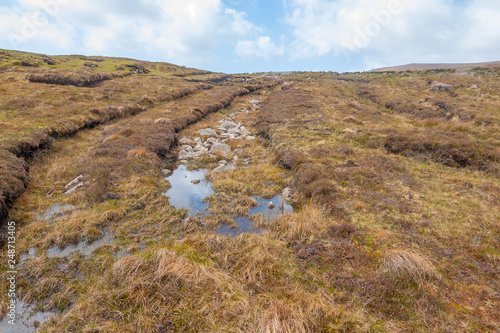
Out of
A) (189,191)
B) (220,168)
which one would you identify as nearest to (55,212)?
(189,191)

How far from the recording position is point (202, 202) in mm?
12234

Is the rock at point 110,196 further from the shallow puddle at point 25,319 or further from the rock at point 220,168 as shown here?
the rock at point 220,168

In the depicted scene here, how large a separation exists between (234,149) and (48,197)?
45.9 feet

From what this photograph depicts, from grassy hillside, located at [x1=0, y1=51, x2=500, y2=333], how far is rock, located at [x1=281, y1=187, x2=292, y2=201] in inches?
4.8

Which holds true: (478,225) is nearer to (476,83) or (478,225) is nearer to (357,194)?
(357,194)

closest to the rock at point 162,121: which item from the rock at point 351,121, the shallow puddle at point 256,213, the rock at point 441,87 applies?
the shallow puddle at point 256,213

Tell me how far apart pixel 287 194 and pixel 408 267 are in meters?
7.07

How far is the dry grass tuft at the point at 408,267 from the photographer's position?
6.25 m

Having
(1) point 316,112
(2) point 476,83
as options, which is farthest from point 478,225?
(2) point 476,83

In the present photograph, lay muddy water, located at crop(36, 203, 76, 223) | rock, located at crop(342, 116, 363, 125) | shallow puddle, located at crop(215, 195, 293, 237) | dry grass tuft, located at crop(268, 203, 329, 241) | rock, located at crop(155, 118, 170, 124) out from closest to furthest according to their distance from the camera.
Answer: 1. dry grass tuft, located at crop(268, 203, 329, 241)
2. muddy water, located at crop(36, 203, 76, 223)
3. shallow puddle, located at crop(215, 195, 293, 237)
4. rock, located at crop(155, 118, 170, 124)
5. rock, located at crop(342, 116, 363, 125)

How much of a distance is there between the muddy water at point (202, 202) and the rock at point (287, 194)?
0.26 meters

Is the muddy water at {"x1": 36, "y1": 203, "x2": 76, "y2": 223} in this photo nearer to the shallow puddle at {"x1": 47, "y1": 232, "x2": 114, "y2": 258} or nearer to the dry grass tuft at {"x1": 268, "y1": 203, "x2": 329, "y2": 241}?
the shallow puddle at {"x1": 47, "y1": 232, "x2": 114, "y2": 258}

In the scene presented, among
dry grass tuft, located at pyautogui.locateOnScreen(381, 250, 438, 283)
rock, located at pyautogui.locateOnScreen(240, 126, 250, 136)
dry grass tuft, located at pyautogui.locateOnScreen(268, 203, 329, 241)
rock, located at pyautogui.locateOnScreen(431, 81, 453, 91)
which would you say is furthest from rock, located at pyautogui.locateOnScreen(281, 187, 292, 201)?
rock, located at pyautogui.locateOnScreen(431, 81, 453, 91)

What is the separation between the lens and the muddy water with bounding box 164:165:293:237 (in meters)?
10.0
